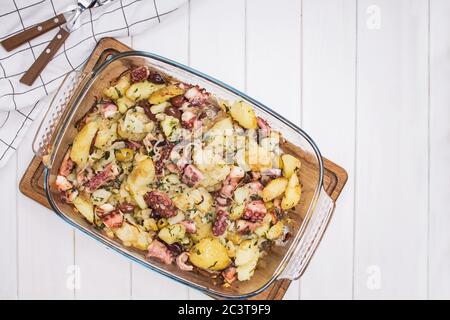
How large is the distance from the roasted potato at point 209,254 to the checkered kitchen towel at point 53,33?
0.49 m

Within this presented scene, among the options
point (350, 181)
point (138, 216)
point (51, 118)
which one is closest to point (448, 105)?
point (350, 181)

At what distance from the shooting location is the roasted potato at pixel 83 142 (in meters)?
1.06

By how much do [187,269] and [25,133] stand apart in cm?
49

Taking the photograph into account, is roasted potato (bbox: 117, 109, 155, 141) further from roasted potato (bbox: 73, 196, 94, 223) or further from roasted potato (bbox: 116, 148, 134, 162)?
roasted potato (bbox: 73, 196, 94, 223)

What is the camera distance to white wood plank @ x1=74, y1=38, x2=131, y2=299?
1.28 m

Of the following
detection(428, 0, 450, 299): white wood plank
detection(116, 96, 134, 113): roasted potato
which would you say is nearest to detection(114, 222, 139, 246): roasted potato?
detection(116, 96, 134, 113): roasted potato

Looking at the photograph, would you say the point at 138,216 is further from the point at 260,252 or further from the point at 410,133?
the point at 410,133

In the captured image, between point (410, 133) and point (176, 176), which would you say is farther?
point (410, 133)

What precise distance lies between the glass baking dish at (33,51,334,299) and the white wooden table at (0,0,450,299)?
15 centimetres

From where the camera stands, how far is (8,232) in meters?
1.29

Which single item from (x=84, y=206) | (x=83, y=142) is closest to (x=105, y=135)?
(x=83, y=142)

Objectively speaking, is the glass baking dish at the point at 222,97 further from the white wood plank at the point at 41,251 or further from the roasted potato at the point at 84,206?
the white wood plank at the point at 41,251

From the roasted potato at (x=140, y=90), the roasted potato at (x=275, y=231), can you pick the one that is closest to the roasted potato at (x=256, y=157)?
the roasted potato at (x=275, y=231)

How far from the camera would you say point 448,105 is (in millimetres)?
1298
